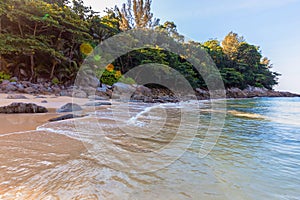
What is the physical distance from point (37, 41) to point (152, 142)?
11.3 meters

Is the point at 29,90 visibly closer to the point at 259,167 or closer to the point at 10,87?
the point at 10,87

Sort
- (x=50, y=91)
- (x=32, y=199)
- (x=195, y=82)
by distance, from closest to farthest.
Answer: (x=32, y=199) → (x=50, y=91) → (x=195, y=82)

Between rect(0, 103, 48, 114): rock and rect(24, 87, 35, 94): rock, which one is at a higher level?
rect(24, 87, 35, 94): rock

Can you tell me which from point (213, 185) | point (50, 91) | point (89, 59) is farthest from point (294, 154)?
point (89, 59)

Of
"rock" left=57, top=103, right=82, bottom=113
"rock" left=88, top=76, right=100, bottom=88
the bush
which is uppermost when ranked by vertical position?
the bush

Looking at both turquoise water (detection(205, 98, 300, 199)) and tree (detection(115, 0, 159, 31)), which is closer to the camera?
turquoise water (detection(205, 98, 300, 199))

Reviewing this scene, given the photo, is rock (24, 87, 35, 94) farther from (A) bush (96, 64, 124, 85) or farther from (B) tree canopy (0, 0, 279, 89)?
(A) bush (96, 64, 124, 85)

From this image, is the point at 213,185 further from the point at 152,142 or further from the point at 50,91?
the point at 50,91

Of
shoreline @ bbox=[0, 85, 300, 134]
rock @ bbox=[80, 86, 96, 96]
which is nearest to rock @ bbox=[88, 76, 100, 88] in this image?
rock @ bbox=[80, 86, 96, 96]

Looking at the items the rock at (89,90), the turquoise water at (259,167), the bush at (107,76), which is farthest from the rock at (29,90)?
the turquoise water at (259,167)

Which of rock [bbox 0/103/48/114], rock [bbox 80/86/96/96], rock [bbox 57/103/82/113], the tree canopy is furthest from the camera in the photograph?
rock [bbox 80/86/96/96]

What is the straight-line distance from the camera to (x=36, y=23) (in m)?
11.5

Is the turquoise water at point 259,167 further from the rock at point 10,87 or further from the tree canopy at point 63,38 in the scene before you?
the tree canopy at point 63,38

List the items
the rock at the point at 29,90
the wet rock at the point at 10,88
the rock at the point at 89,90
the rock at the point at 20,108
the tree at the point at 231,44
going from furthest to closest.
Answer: the tree at the point at 231,44 < the rock at the point at 89,90 < the rock at the point at 29,90 < the wet rock at the point at 10,88 < the rock at the point at 20,108
